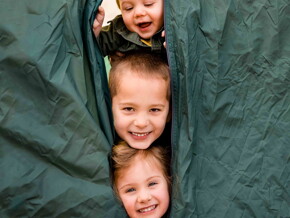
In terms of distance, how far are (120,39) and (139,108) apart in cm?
29

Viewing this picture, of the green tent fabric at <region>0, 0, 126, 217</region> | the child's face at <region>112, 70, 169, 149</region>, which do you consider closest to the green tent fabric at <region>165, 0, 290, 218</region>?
the child's face at <region>112, 70, 169, 149</region>

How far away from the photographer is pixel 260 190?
151cm

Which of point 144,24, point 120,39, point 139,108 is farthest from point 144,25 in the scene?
point 139,108

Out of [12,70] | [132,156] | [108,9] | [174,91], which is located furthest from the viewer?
[108,9]

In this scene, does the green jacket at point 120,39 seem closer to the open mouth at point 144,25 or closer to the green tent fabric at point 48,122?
the open mouth at point 144,25

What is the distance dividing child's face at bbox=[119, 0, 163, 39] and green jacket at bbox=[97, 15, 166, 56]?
0.8 inches

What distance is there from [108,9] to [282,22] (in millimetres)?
1294

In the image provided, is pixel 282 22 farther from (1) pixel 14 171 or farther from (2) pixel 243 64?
(1) pixel 14 171

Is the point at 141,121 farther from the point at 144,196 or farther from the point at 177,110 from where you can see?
the point at 144,196

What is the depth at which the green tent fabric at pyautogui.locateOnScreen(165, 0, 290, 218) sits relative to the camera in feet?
4.79

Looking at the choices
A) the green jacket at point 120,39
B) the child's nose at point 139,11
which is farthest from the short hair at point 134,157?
the child's nose at point 139,11

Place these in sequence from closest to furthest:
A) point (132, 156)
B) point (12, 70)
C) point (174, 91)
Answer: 1. point (12, 70)
2. point (174, 91)
3. point (132, 156)

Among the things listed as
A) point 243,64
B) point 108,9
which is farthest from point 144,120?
point 108,9

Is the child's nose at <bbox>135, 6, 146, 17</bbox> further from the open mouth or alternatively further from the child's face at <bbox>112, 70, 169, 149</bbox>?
the child's face at <bbox>112, 70, 169, 149</bbox>
